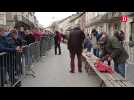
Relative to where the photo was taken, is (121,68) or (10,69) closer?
(10,69)

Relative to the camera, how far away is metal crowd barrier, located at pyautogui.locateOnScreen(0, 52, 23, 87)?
5.80 metres

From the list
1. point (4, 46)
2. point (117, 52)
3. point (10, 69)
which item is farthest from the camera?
point (117, 52)

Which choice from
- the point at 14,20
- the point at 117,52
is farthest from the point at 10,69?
the point at 14,20

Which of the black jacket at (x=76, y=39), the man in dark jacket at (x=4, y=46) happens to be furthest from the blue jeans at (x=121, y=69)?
the man in dark jacket at (x=4, y=46)

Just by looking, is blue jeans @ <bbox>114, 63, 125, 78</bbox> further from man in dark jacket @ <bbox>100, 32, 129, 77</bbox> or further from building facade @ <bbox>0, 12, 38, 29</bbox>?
building facade @ <bbox>0, 12, 38, 29</bbox>

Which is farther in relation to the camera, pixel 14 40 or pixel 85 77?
pixel 85 77

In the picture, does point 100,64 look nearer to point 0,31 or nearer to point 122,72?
point 122,72

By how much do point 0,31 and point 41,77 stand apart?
256cm

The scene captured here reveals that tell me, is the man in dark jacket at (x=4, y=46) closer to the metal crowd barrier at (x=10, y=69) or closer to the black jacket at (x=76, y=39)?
the metal crowd barrier at (x=10, y=69)

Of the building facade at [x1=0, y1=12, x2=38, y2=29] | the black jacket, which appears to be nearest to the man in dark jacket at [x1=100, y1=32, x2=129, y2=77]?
the black jacket

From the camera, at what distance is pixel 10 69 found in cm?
645

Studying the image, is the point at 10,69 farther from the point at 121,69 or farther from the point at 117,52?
the point at 121,69

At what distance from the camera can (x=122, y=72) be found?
26.8ft
